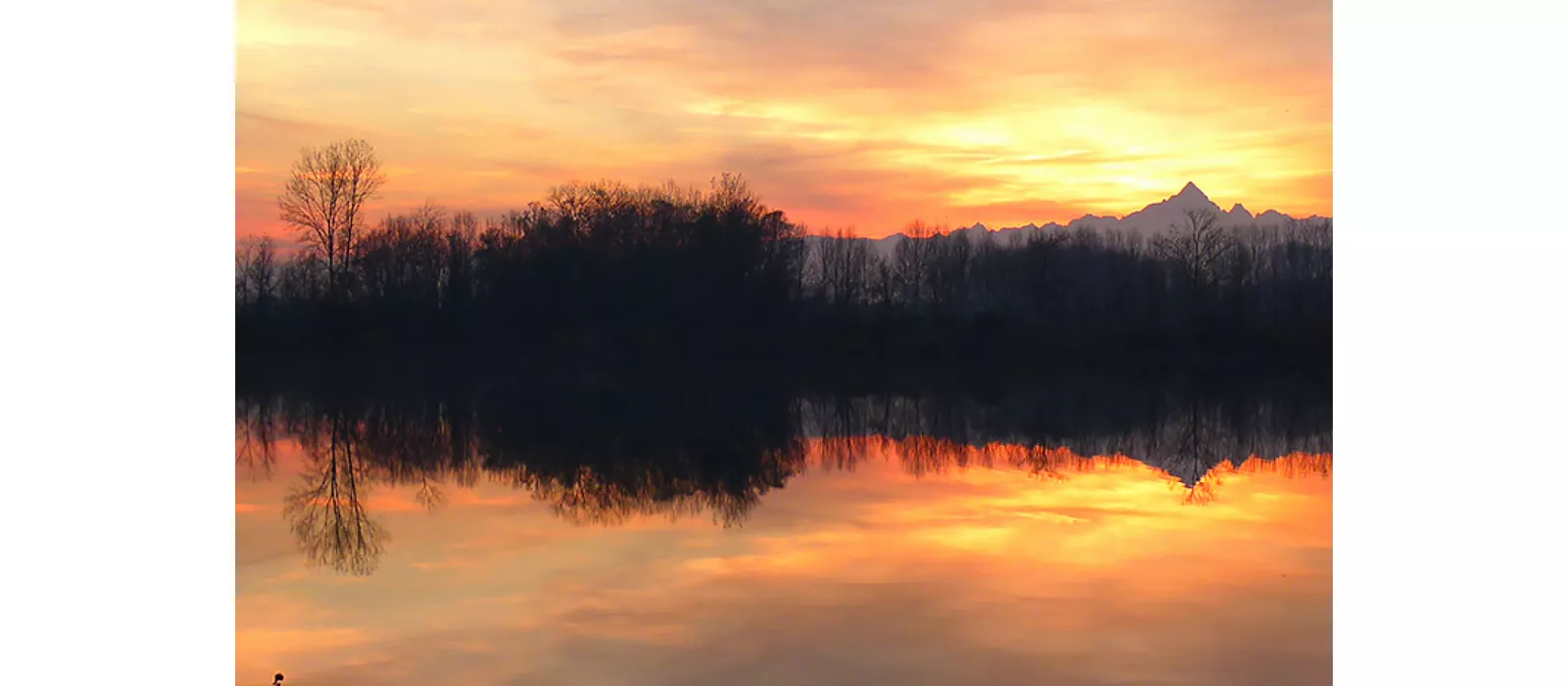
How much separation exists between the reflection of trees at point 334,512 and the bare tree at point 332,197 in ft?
21.5

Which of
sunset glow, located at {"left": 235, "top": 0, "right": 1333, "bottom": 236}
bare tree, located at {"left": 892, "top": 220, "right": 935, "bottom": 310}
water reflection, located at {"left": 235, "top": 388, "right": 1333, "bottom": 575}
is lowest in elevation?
water reflection, located at {"left": 235, "top": 388, "right": 1333, "bottom": 575}

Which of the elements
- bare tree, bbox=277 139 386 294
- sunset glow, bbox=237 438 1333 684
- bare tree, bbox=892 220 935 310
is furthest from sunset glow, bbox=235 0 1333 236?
sunset glow, bbox=237 438 1333 684

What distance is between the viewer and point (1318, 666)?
6.09m

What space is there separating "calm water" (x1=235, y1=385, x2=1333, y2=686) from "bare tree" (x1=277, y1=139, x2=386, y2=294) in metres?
5.58

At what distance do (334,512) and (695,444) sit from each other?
5.92 meters

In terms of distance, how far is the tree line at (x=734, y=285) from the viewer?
22.5m

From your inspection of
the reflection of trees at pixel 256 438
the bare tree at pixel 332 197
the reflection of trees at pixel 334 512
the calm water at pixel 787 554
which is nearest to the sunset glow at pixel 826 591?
the calm water at pixel 787 554

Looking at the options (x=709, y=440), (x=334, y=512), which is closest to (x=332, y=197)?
(x=709, y=440)

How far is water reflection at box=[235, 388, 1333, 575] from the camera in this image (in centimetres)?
1194

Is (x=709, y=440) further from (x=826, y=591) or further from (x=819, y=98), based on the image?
(x=826, y=591)

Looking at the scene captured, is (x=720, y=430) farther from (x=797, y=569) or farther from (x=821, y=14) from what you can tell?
(x=797, y=569)
